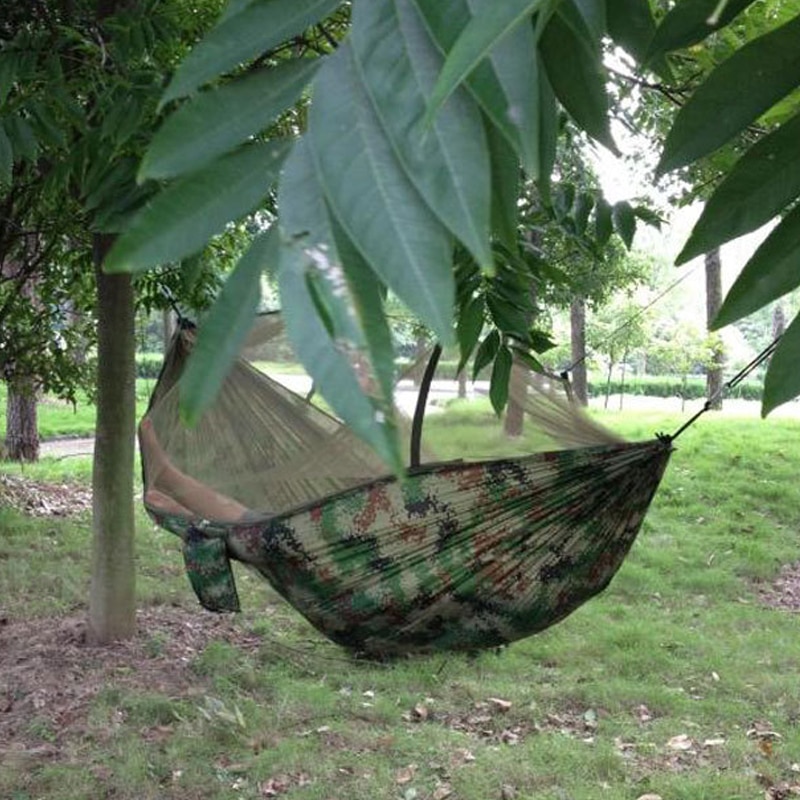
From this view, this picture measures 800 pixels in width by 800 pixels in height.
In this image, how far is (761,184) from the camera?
755mm

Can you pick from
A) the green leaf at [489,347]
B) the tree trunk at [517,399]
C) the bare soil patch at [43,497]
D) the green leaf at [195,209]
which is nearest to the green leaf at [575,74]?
the green leaf at [195,209]

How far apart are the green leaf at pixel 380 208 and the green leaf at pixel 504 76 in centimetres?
5

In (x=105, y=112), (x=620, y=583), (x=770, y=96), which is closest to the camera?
(x=770, y=96)

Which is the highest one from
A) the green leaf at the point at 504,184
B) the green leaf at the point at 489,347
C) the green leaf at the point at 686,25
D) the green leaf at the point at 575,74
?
the green leaf at the point at 686,25

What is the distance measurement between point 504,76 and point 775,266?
32cm

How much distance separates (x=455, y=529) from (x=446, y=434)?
467 millimetres

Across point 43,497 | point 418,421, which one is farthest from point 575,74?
point 43,497

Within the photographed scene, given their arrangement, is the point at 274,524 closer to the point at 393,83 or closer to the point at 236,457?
the point at 236,457

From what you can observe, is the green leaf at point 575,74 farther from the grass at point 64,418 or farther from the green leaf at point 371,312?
the grass at point 64,418

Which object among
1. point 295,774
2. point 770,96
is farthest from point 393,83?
point 295,774

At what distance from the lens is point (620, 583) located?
225 inches

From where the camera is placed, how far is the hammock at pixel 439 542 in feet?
8.45

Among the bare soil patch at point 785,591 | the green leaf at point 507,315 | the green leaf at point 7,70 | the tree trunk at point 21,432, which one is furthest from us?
the tree trunk at point 21,432

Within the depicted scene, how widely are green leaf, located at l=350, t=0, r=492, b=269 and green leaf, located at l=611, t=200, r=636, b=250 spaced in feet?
5.38
